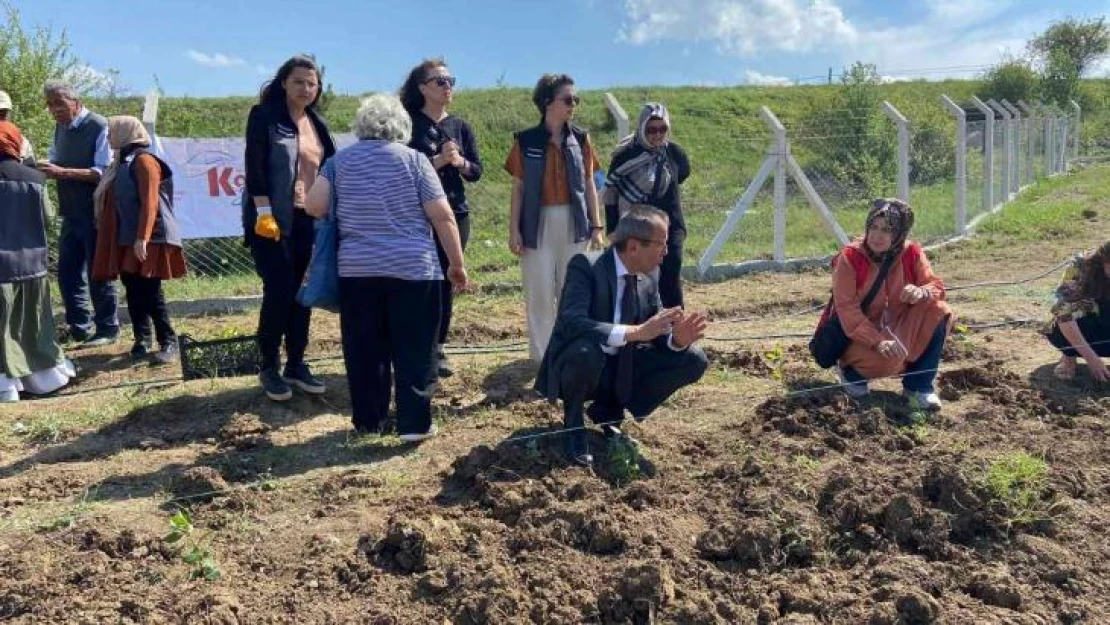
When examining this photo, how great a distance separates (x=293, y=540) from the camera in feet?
11.3

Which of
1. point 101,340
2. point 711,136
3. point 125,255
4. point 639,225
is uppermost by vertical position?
point 711,136

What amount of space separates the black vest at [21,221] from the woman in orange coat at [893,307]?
4.56 meters

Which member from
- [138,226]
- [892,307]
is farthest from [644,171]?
[138,226]

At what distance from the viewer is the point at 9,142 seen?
5211 millimetres

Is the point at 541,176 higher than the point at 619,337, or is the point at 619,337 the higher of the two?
the point at 541,176

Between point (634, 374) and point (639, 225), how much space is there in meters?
0.71

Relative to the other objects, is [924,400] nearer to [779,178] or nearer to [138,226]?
[138,226]

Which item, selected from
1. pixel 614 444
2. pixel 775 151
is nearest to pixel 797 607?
pixel 614 444

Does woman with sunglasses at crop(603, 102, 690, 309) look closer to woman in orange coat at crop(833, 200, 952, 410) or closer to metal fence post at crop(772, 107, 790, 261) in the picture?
woman in orange coat at crop(833, 200, 952, 410)

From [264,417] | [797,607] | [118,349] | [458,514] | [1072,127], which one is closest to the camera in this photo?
[797,607]

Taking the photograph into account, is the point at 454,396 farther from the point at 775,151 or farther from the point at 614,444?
the point at 775,151

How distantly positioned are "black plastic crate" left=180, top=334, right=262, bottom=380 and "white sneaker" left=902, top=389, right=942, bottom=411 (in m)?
3.65

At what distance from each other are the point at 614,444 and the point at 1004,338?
143 inches

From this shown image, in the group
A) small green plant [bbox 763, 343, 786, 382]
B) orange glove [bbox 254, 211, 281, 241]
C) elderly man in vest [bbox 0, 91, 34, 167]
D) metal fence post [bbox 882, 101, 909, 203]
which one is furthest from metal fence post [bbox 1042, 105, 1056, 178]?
elderly man in vest [bbox 0, 91, 34, 167]
